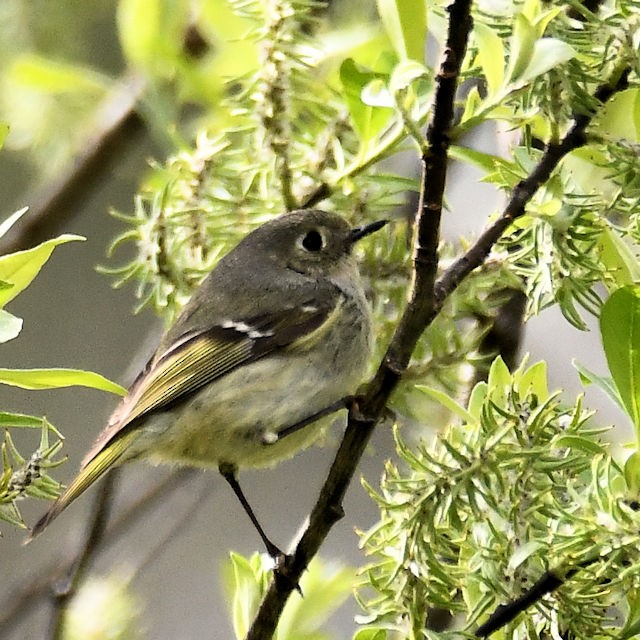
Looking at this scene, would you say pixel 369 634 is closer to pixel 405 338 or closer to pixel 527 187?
pixel 405 338

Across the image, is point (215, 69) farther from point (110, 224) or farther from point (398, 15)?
point (110, 224)

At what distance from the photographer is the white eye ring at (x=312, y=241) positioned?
1.39 meters

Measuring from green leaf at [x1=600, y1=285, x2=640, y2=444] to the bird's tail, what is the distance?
0.58 meters

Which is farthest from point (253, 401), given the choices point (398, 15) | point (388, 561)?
point (398, 15)

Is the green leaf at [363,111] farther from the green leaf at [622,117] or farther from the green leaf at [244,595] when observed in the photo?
the green leaf at [244,595]

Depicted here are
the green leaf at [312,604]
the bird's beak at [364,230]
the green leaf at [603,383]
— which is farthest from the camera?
the bird's beak at [364,230]

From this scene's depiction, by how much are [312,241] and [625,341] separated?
0.76 metres

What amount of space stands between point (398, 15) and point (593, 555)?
1.33 ft

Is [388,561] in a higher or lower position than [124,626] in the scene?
higher

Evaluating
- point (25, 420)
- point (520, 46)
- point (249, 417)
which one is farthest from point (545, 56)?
point (249, 417)

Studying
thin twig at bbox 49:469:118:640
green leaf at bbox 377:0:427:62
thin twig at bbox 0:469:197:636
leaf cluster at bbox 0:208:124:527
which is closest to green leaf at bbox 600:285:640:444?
green leaf at bbox 377:0:427:62

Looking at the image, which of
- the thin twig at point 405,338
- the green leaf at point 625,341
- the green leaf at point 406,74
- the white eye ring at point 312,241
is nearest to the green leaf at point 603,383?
the green leaf at point 625,341

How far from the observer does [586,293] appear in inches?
29.7

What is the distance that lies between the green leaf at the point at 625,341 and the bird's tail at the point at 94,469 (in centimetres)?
58
